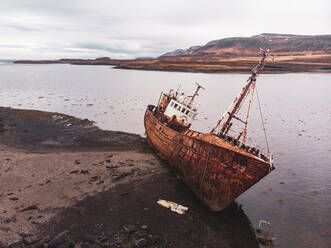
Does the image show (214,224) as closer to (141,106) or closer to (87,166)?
(87,166)

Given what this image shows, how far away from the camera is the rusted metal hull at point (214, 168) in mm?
15219

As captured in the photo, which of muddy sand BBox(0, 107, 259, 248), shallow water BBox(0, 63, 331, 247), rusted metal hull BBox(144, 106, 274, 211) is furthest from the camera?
shallow water BBox(0, 63, 331, 247)

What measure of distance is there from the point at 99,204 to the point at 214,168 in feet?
28.7

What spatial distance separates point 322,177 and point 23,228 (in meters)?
25.1

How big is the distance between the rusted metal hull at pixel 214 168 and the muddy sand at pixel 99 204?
1.06 m

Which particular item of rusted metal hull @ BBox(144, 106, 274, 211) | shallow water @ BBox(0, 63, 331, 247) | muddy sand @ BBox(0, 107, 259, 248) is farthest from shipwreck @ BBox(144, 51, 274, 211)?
shallow water @ BBox(0, 63, 331, 247)

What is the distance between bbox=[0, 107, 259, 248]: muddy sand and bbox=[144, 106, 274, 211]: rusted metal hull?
1.06m

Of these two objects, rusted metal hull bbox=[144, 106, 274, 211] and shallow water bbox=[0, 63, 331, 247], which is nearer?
rusted metal hull bbox=[144, 106, 274, 211]

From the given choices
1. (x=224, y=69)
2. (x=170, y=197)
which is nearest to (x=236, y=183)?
(x=170, y=197)

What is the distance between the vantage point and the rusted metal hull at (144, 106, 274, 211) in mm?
15219

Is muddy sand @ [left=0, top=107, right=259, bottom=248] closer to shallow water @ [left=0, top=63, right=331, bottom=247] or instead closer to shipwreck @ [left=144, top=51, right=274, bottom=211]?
shipwreck @ [left=144, top=51, right=274, bottom=211]

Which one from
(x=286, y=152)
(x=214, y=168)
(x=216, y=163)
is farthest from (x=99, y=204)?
(x=286, y=152)

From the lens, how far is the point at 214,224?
15.1m

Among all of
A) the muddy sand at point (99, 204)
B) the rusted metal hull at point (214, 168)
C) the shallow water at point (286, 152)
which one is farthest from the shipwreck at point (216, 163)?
the shallow water at point (286, 152)
